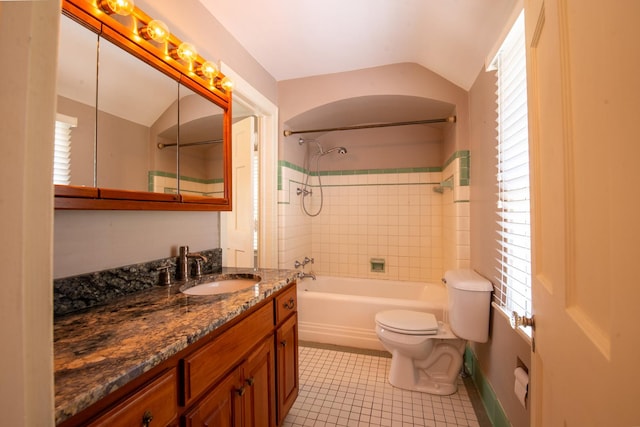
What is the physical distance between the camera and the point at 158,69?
1296 mm

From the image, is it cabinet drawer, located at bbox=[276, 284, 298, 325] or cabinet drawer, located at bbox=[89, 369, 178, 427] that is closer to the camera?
cabinet drawer, located at bbox=[89, 369, 178, 427]

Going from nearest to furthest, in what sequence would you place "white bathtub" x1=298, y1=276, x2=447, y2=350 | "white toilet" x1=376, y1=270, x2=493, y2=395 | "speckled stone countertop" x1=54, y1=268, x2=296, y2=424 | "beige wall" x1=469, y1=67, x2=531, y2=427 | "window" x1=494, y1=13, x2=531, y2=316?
"speckled stone countertop" x1=54, y1=268, x2=296, y2=424
"window" x1=494, y1=13, x2=531, y2=316
"beige wall" x1=469, y1=67, x2=531, y2=427
"white toilet" x1=376, y1=270, x2=493, y2=395
"white bathtub" x1=298, y1=276, x2=447, y2=350

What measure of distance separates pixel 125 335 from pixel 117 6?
1.21 meters

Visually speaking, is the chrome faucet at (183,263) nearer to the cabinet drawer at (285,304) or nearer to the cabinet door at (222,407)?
the cabinet drawer at (285,304)

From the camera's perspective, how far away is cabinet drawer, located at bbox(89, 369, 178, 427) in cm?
57

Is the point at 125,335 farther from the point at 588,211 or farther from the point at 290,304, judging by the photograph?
the point at 588,211

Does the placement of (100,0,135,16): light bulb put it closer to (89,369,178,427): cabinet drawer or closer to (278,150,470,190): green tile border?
(89,369,178,427): cabinet drawer

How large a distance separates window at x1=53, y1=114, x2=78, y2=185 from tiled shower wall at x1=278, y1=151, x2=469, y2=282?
1.84 metres

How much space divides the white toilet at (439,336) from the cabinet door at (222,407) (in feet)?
3.73

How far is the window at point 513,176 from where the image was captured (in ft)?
3.75

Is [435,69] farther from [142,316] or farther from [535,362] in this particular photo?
[142,316]

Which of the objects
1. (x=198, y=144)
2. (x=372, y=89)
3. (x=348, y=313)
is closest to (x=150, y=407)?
(x=198, y=144)

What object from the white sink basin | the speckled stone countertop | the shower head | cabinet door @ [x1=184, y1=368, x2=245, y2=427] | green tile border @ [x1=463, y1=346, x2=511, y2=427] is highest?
the shower head

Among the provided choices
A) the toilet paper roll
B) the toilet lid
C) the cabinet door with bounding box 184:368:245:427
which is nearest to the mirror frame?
the cabinet door with bounding box 184:368:245:427
